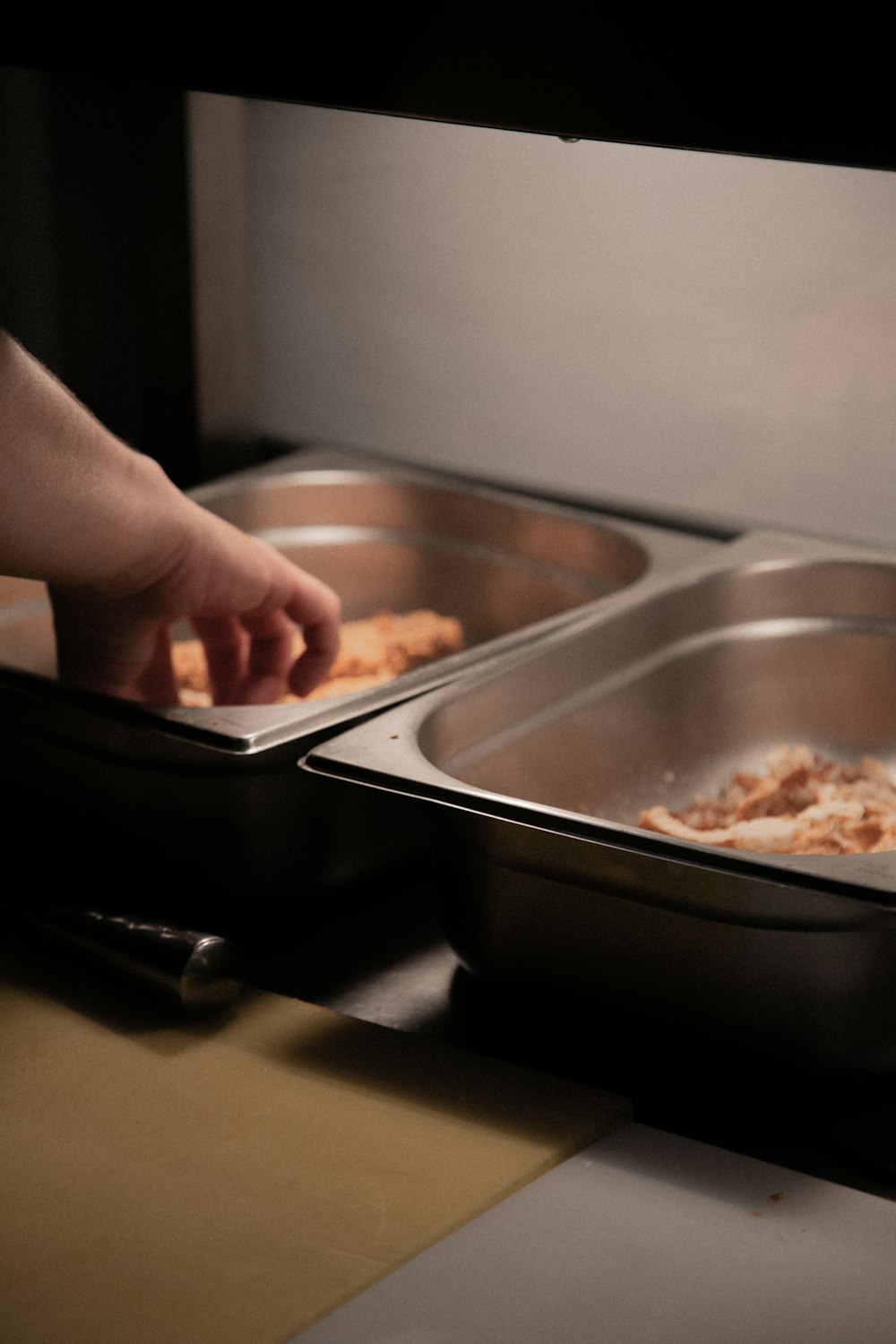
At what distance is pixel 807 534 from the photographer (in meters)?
1.36

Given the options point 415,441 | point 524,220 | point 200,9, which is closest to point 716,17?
point 200,9

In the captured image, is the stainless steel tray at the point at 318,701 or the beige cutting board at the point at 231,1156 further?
the stainless steel tray at the point at 318,701

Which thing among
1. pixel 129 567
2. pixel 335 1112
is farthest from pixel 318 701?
pixel 335 1112

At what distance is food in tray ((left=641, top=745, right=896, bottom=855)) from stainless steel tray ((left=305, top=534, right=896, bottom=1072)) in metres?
0.05

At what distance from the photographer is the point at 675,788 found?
121cm

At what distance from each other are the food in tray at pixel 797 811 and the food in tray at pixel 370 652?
27cm

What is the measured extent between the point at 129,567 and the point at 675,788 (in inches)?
16.9

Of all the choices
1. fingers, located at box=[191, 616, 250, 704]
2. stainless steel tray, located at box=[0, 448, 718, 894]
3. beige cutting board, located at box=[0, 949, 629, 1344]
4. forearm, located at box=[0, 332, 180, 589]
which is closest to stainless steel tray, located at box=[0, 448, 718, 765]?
stainless steel tray, located at box=[0, 448, 718, 894]

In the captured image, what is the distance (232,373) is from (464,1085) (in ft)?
3.08

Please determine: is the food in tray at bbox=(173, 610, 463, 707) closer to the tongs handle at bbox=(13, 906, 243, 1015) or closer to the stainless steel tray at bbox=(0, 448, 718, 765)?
the stainless steel tray at bbox=(0, 448, 718, 765)

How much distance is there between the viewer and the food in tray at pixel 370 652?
1290 millimetres

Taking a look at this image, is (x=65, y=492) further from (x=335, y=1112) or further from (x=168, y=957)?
(x=335, y=1112)

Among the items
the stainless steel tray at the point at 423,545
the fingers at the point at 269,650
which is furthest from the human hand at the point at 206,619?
the stainless steel tray at the point at 423,545

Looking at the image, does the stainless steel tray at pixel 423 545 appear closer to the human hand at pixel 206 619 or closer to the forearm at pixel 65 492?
the human hand at pixel 206 619
